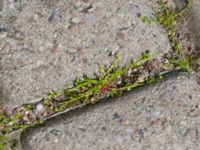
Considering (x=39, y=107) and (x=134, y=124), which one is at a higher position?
(x=39, y=107)

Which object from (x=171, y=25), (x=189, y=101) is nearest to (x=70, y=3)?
(x=171, y=25)

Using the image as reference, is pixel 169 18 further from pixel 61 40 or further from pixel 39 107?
pixel 39 107

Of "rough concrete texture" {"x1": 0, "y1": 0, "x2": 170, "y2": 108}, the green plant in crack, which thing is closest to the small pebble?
"rough concrete texture" {"x1": 0, "y1": 0, "x2": 170, "y2": 108}

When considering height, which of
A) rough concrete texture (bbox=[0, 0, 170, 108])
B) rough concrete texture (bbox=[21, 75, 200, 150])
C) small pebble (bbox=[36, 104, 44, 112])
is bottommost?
rough concrete texture (bbox=[21, 75, 200, 150])

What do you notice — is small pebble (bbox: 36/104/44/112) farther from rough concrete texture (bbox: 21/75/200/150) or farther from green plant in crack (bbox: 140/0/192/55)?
green plant in crack (bbox: 140/0/192/55)

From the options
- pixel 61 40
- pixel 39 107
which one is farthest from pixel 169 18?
pixel 39 107

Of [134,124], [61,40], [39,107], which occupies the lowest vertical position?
[134,124]

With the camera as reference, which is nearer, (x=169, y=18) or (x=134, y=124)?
(x=134, y=124)
